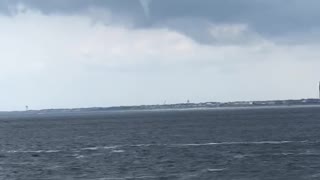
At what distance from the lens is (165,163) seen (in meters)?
92.8

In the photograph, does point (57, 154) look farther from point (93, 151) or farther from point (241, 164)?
point (241, 164)

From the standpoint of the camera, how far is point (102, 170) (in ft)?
281

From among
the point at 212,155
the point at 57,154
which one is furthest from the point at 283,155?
the point at 57,154

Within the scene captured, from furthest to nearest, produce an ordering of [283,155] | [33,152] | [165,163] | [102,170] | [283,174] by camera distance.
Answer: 1. [33,152]
2. [283,155]
3. [165,163]
4. [102,170]
5. [283,174]

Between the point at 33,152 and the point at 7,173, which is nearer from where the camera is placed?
the point at 7,173

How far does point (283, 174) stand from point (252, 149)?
121 feet

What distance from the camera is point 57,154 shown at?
114188 millimetres

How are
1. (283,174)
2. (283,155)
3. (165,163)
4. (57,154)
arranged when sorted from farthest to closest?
(57,154)
(283,155)
(165,163)
(283,174)

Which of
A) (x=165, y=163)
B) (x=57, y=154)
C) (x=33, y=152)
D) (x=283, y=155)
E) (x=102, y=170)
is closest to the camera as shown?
(x=102, y=170)

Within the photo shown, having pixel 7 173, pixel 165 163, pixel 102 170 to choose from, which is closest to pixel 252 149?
pixel 165 163

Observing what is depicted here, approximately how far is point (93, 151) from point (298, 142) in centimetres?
3840

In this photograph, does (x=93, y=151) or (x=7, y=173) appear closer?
(x=7, y=173)

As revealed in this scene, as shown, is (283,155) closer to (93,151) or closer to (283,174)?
(283,174)


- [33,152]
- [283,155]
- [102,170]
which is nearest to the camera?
[102,170]
